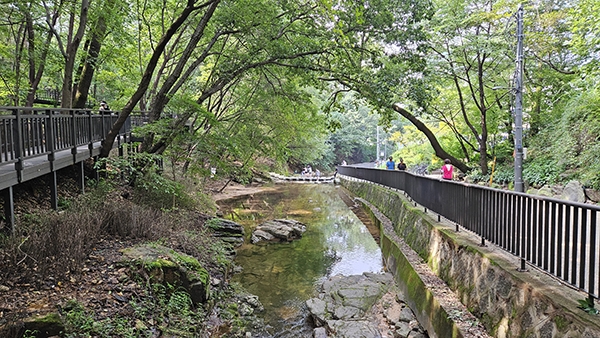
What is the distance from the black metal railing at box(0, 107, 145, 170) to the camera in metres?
5.83

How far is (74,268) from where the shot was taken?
5.27 meters

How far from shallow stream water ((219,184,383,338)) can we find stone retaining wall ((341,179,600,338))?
9.46 feet

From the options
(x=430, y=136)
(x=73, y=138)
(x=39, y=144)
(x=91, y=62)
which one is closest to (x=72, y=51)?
(x=91, y=62)

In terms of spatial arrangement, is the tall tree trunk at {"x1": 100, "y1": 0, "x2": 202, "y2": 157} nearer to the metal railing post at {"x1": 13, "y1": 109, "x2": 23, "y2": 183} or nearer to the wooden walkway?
the wooden walkway

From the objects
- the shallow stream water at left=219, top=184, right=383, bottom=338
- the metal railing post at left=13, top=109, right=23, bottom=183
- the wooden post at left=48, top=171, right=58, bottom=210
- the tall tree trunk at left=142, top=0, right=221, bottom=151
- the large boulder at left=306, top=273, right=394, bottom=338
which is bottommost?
the shallow stream water at left=219, top=184, right=383, bottom=338

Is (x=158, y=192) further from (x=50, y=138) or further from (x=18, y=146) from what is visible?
(x=18, y=146)

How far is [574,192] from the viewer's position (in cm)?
1192

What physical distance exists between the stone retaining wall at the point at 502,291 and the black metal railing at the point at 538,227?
0.20 metres

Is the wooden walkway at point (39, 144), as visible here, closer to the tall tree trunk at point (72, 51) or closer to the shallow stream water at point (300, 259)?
the tall tree trunk at point (72, 51)

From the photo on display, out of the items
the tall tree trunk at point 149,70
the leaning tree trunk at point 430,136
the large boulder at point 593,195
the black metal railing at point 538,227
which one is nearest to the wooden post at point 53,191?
the tall tree trunk at point 149,70

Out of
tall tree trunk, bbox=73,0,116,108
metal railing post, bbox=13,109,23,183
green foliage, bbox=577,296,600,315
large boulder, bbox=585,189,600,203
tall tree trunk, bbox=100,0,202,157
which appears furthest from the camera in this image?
tall tree trunk, bbox=73,0,116,108

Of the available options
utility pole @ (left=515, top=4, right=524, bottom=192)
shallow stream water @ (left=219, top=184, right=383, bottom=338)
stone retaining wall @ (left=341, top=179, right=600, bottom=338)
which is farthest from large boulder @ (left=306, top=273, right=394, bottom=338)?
utility pole @ (left=515, top=4, right=524, bottom=192)

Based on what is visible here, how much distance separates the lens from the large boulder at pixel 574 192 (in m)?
11.8

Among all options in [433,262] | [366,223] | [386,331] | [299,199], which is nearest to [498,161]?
[366,223]
